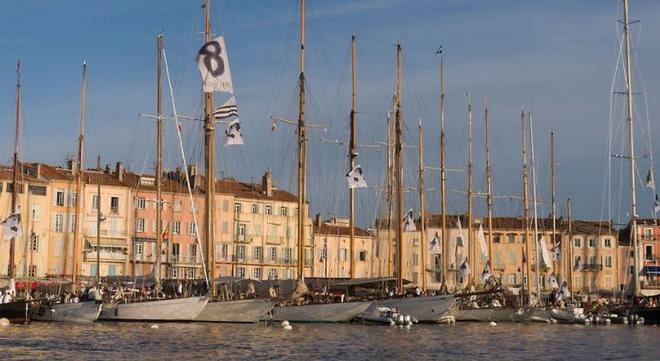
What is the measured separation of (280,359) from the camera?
140 ft

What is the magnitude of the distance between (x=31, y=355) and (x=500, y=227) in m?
101

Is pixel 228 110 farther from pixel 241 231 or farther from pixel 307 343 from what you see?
pixel 241 231

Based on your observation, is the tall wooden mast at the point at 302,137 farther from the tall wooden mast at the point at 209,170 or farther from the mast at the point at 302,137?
the tall wooden mast at the point at 209,170

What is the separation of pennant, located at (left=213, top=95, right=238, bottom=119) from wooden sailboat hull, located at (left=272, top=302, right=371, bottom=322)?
13286mm

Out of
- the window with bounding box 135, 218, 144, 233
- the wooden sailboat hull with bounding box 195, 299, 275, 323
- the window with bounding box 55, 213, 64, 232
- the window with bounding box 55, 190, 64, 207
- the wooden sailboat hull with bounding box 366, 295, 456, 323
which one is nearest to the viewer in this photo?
the wooden sailboat hull with bounding box 195, 299, 275, 323

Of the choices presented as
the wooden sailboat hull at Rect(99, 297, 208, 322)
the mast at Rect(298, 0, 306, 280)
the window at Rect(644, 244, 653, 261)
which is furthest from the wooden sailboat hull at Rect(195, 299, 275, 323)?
the window at Rect(644, 244, 653, 261)

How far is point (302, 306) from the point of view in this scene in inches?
2635

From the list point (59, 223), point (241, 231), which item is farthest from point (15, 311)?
point (241, 231)

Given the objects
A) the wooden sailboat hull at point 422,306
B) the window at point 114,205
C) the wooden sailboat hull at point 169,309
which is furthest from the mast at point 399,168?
the window at point 114,205

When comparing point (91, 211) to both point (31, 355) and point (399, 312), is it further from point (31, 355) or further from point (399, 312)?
point (31, 355)

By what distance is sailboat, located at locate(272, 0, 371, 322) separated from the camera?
66.4 metres

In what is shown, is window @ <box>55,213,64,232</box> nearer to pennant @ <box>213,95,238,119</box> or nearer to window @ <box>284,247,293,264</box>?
window @ <box>284,247,293,264</box>

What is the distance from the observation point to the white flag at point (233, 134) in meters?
59.5

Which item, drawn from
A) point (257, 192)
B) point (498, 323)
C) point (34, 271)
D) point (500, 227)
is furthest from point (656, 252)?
point (34, 271)
